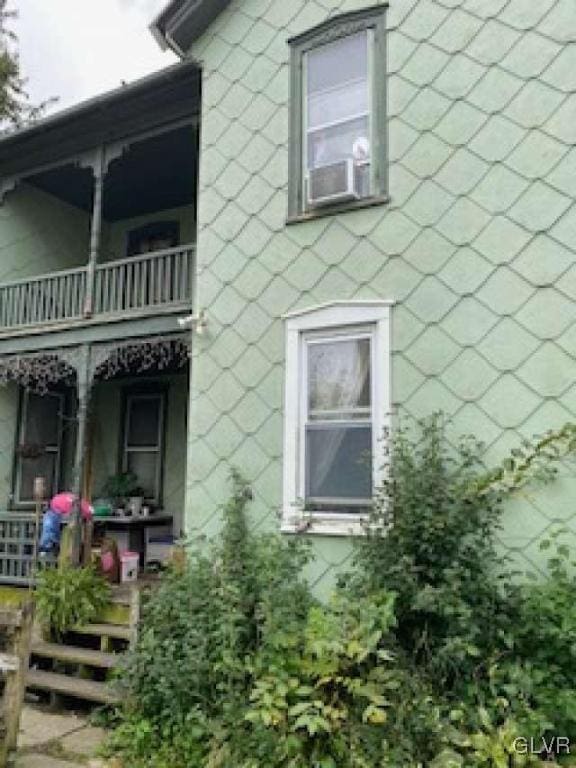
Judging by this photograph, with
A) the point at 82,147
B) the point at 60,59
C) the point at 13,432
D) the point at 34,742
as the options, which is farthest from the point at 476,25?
the point at 60,59

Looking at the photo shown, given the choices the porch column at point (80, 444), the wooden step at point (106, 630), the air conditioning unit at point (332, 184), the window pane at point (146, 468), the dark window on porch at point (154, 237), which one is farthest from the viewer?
the dark window on porch at point (154, 237)

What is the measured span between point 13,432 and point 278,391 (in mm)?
6493

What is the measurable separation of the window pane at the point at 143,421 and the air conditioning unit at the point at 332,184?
568cm

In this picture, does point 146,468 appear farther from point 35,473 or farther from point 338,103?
point 338,103

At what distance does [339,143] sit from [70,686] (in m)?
5.58

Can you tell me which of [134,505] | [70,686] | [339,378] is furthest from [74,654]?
[134,505]

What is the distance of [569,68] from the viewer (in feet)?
16.9

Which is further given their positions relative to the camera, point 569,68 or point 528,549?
point 569,68

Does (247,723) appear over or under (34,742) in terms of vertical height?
over

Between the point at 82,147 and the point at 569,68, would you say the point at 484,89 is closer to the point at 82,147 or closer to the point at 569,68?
the point at 569,68

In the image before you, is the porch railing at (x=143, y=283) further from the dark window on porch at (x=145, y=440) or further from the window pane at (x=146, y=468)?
the window pane at (x=146, y=468)

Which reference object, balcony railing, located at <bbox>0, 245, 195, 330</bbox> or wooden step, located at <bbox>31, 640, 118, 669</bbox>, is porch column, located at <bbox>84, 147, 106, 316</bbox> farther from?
wooden step, located at <bbox>31, 640, 118, 669</bbox>

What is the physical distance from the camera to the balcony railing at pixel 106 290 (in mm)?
8172

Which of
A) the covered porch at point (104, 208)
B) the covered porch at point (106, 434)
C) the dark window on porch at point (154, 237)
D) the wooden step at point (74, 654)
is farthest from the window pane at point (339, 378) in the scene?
the dark window on porch at point (154, 237)
